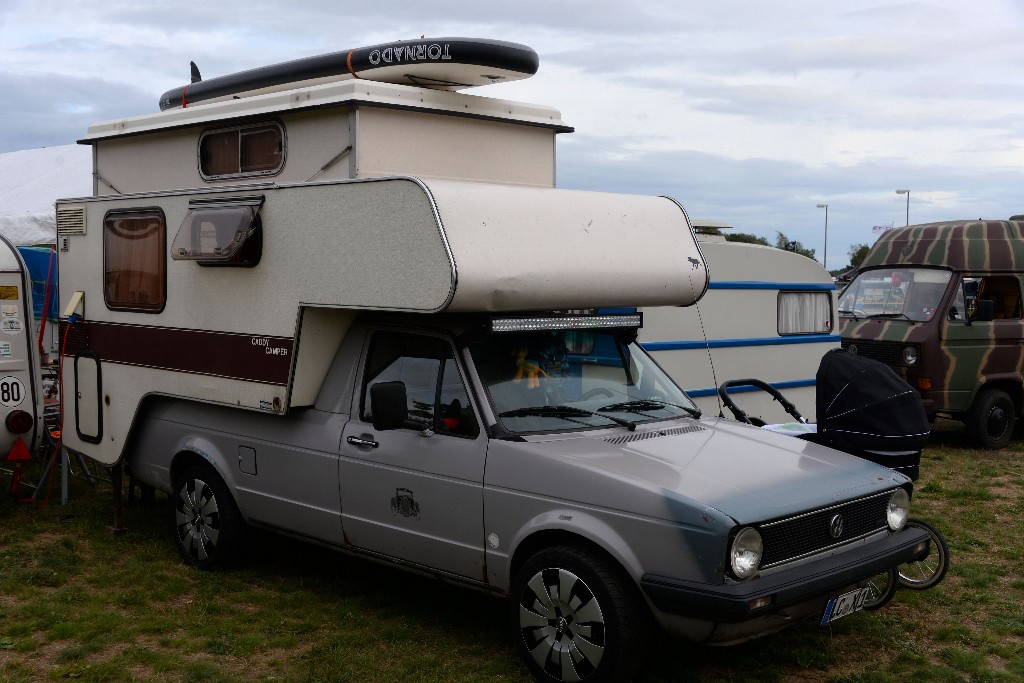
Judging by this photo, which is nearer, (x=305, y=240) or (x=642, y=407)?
(x=642, y=407)

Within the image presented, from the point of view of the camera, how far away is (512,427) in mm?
5551

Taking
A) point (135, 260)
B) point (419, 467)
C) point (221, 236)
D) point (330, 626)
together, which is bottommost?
point (330, 626)

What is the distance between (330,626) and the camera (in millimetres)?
6223

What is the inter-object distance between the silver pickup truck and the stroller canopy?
1.70 ft

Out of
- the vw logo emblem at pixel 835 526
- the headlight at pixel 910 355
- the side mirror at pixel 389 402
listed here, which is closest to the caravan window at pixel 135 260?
the side mirror at pixel 389 402

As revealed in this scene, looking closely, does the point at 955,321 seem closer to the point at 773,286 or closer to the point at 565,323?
the point at 773,286

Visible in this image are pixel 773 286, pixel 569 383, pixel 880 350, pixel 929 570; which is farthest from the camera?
pixel 880 350

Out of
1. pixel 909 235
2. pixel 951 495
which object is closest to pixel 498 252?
pixel 951 495

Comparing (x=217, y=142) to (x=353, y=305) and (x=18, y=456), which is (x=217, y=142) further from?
(x=18, y=456)

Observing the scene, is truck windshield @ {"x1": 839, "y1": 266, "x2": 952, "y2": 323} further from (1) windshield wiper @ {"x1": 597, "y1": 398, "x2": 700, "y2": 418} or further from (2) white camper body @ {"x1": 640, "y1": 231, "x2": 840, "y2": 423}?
(1) windshield wiper @ {"x1": 597, "y1": 398, "x2": 700, "y2": 418}

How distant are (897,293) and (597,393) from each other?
8275 mm

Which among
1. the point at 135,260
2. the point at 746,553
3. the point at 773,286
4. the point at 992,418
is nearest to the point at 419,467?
the point at 746,553

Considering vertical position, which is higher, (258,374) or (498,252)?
(498,252)

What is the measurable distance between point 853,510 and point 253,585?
388 cm
